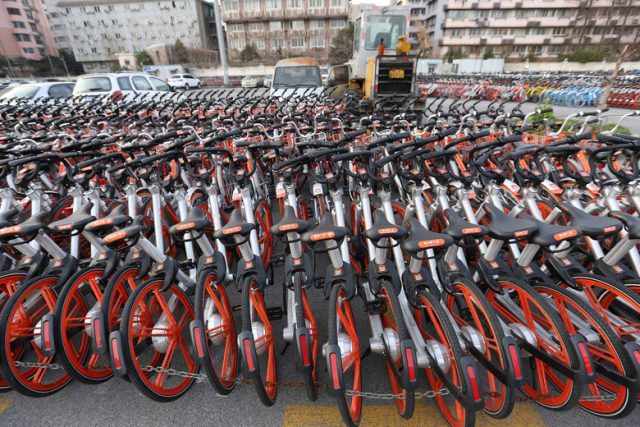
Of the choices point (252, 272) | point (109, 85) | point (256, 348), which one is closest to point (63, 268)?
point (252, 272)

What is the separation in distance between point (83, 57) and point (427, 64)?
210 feet

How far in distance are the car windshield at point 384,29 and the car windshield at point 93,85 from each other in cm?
864

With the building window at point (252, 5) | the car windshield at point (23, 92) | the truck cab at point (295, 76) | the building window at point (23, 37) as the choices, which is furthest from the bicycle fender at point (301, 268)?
the building window at point (23, 37)

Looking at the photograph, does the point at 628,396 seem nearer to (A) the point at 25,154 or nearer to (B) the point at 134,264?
(B) the point at 134,264

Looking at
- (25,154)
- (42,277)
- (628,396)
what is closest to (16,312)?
(42,277)

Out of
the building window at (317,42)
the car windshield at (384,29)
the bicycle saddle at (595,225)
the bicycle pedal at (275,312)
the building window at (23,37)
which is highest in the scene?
the building window at (23,37)

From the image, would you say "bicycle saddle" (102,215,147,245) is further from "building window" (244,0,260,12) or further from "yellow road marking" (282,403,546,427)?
"building window" (244,0,260,12)

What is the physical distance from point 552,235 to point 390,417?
150 centimetres


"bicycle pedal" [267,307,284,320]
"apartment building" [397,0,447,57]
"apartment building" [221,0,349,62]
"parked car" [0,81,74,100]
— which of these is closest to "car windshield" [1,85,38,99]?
"parked car" [0,81,74,100]

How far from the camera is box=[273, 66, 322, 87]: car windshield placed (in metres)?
9.95

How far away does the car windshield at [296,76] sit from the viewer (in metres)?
9.95

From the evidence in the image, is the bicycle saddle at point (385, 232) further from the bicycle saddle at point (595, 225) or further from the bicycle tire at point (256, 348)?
the bicycle saddle at point (595, 225)

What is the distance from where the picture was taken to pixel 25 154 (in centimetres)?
380

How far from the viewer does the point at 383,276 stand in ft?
6.69
